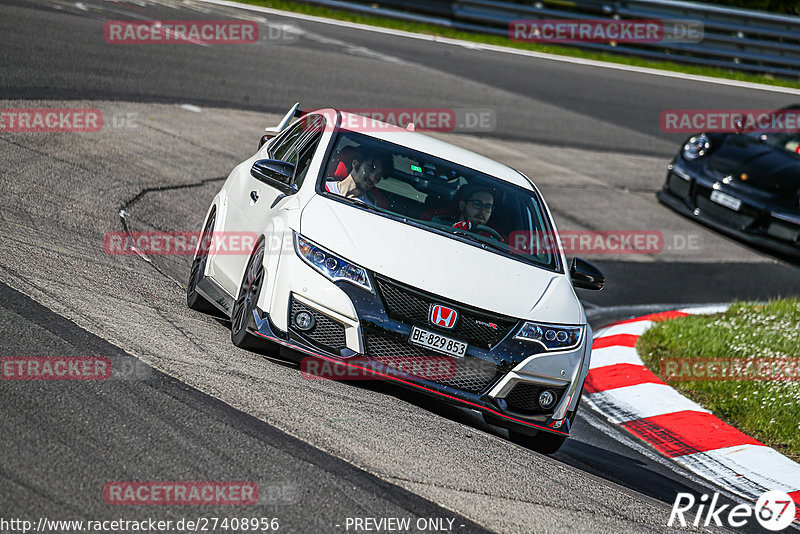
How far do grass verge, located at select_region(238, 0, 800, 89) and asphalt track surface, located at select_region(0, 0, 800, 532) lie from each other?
15.4ft

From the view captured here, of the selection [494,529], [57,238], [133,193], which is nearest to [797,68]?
[133,193]

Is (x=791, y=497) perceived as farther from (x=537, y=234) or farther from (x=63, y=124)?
(x=63, y=124)

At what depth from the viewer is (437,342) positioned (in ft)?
18.6

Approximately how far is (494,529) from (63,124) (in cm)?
799

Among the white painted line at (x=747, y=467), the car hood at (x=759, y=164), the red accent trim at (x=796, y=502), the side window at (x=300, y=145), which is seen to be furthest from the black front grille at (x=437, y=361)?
the car hood at (x=759, y=164)

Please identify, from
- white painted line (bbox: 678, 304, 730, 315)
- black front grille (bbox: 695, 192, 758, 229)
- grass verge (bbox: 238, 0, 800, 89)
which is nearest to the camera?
white painted line (bbox: 678, 304, 730, 315)

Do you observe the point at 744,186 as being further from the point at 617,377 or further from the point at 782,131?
the point at 617,377

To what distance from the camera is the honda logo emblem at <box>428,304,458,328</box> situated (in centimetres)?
568

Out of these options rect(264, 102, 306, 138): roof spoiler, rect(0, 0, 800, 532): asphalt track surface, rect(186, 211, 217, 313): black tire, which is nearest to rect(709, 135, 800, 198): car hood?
rect(0, 0, 800, 532): asphalt track surface

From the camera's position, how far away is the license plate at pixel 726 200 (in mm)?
13328

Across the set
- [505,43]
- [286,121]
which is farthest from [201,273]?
[505,43]

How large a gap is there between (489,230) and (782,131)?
9693mm

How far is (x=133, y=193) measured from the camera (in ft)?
31.6

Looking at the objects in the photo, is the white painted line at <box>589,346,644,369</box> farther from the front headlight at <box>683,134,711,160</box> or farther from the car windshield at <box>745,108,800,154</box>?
the car windshield at <box>745,108,800,154</box>
